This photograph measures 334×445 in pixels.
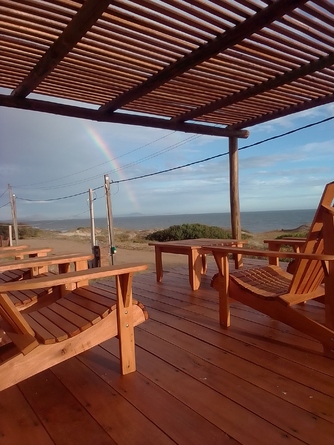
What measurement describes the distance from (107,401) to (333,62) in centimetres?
331

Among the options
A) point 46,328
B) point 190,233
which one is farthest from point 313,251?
point 190,233

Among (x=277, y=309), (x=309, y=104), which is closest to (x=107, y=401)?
(x=277, y=309)

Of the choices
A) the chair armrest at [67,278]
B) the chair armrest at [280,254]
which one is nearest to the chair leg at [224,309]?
the chair armrest at [280,254]

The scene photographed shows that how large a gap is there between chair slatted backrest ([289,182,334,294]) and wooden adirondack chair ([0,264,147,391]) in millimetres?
1012

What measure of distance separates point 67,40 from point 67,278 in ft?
6.04

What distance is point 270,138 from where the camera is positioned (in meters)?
5.05

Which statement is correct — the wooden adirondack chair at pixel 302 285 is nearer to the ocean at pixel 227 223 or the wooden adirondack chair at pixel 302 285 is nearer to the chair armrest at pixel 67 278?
the chair armrest at pixel 67 278

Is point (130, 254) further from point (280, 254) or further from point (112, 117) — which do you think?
point (280, 254)

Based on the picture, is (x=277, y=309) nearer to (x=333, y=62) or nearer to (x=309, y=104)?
(x=333, y=62)

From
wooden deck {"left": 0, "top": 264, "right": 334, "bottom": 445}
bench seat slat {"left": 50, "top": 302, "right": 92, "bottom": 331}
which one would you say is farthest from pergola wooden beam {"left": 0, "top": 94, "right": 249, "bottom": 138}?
wooden deck {"left": 0, "top": 264, "right": 334, "bottom": 445}

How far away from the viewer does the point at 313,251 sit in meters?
2.17

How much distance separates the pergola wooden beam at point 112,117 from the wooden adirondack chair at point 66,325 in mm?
2360

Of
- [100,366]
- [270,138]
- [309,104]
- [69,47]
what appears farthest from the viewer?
[270,138]

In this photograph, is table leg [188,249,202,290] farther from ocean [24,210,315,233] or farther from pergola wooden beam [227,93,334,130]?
ocean [24,210,315,233]
